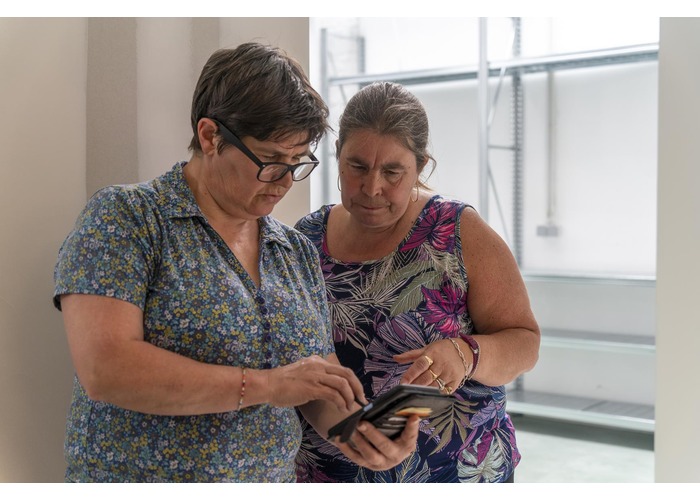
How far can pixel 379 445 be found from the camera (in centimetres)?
150

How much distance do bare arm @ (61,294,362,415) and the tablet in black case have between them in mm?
153

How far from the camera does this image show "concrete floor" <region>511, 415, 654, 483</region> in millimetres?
4258

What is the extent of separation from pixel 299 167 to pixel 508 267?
2.02ft

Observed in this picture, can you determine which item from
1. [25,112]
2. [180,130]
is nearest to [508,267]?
[180,130]

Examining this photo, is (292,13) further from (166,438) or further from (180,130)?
(166,438)

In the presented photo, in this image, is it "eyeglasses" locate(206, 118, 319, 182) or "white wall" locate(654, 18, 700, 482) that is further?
"white wall" locate(654, 18, 700, 482)

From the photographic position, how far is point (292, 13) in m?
2.19

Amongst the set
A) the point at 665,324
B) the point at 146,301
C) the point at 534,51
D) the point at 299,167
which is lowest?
the point at 665,324

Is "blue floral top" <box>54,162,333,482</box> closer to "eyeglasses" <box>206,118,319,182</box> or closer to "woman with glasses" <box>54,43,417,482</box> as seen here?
"woman with glasses" <box>54,43,417,482</box>

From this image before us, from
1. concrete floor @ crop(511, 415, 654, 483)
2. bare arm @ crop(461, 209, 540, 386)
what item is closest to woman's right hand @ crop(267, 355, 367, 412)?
bare arm @ crop(461, 209, 540, 386)

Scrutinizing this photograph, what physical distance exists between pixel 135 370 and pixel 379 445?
480 mm

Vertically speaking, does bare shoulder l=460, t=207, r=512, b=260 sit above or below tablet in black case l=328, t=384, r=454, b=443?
above

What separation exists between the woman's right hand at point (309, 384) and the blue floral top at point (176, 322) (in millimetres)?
83

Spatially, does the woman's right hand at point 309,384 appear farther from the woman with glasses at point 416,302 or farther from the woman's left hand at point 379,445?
the woman with glasses at point 416,302
